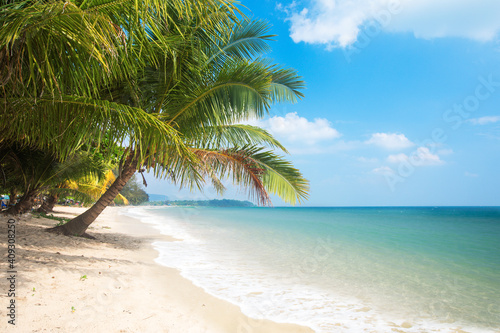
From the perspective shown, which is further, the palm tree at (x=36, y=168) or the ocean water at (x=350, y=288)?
the palm tree at (x=36, y=168)

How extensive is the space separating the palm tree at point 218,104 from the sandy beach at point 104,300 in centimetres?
161

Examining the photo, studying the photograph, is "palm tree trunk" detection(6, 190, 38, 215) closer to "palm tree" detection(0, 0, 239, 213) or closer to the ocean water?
the ocean water

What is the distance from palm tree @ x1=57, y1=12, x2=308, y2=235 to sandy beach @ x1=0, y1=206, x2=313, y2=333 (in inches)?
63.5

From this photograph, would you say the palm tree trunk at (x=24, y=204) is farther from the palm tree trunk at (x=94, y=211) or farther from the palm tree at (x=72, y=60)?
the palm tree at (x=72, y=60)

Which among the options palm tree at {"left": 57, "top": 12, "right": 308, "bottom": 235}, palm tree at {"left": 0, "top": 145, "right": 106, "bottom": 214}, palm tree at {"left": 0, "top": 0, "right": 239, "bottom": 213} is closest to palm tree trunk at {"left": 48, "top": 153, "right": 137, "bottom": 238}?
palm tree at {"left": 57, "top": 12, "right": 308, "bottom": 235}

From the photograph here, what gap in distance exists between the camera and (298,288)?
4.72m

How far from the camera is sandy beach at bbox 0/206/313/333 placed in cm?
255

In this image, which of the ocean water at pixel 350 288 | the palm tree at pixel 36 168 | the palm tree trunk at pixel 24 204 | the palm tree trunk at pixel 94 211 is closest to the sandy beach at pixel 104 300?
the ocean water at pixel 350 288

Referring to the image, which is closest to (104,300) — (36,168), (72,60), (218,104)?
(72,60)

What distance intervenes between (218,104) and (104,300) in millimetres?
3360

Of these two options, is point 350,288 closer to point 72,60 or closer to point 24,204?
point 72,60

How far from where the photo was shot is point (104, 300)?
308 cm

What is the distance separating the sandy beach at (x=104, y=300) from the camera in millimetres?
2547

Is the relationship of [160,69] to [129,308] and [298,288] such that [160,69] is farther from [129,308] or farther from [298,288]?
[298,288]
